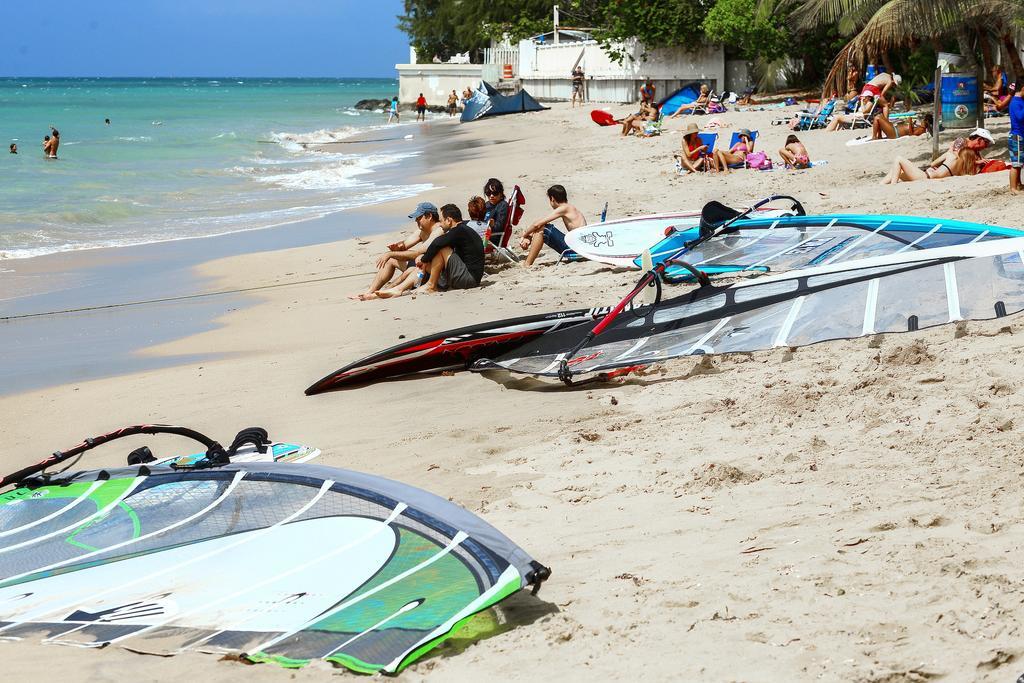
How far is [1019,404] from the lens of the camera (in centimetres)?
456

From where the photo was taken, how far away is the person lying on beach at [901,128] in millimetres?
17391

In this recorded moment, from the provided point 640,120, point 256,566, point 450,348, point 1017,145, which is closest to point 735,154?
point 1017,145

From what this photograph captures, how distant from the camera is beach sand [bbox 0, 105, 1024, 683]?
3.16m

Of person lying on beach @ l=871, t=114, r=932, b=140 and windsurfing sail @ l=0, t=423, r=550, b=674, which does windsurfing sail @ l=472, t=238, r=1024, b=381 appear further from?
person lying on beach @ l=871, t=114, r=932, b=140

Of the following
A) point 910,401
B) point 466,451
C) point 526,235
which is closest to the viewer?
point 910,401

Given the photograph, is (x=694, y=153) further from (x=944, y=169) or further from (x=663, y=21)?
(x=663, y=21)

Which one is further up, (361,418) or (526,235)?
(526,235)

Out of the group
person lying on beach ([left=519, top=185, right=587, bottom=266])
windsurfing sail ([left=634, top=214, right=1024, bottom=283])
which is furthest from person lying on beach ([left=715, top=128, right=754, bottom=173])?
windsurfing sail ([left=634, top=214, right=1024, bottom=283])

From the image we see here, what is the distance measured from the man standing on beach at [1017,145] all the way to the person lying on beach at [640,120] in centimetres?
1506

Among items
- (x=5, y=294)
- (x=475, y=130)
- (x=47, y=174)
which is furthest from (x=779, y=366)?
(x=475, y=130)

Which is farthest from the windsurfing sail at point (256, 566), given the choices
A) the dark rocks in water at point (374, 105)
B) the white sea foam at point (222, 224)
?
the dark rocks in water at point (374, 105)

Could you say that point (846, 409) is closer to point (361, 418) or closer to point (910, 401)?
point (910, 401)

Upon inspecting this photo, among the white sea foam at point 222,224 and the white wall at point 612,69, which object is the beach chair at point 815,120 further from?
the white wall at point 612,69

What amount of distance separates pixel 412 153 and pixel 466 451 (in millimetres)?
25023
